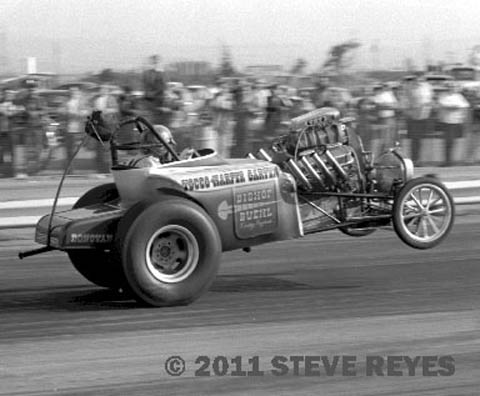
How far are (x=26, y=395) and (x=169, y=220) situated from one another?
2.21 metres

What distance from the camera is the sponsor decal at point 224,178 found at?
302 inches

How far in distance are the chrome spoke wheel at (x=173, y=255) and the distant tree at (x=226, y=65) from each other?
858 centimetres

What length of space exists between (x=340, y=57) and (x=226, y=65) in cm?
175

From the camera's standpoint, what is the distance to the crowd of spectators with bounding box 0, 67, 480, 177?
14.9 m

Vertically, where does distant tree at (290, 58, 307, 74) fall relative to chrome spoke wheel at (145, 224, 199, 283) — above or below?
above

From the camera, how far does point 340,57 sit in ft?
54.1

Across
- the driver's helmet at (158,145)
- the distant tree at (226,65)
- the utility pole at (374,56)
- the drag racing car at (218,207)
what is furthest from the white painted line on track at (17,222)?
the utility pole at (374,56)

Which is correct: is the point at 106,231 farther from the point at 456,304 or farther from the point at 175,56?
the point at 175,56

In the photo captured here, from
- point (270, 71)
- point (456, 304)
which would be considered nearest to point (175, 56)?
point (270, 71)

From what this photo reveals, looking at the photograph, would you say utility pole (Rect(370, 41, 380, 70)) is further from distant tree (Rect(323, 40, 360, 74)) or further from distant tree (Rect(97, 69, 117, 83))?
distant tree (Rect(97, 69, 117, 83))

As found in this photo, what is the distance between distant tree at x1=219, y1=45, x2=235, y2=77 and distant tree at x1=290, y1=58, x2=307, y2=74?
3.10ft

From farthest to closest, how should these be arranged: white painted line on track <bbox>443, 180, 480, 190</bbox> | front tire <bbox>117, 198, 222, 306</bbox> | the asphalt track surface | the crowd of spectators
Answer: the crowd of spectators
white painted line on track <bbox>443, 180, 480, 190</bbox>
front tire <bbox>117, 198, 222, 306</bbox>
the asphalt track surface

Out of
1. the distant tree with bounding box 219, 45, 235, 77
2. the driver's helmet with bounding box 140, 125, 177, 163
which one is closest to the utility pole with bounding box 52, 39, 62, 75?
the distant tree with bounding box 219, 45, 235, 77

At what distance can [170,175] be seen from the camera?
7656mm
